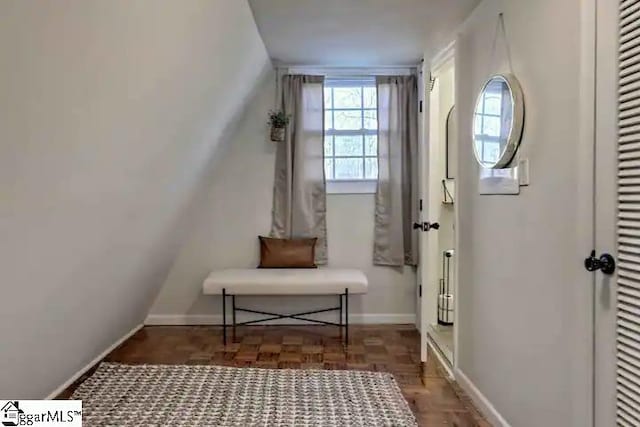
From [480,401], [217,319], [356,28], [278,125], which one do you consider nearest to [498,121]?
[356,28]

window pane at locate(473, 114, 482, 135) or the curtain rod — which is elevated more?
the curtain rod

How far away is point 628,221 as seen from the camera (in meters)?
1.56

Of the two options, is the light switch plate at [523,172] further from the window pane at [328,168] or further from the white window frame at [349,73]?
the window pane at [328,168]

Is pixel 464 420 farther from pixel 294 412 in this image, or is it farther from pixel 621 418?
pixel 621 418

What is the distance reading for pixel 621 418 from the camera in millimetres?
1570

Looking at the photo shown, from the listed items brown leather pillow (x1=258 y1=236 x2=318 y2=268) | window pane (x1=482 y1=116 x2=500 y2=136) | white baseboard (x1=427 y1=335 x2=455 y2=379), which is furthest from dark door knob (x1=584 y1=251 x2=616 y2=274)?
brown leather pillow (x1=258 y1=236 x2=318 y2=268)

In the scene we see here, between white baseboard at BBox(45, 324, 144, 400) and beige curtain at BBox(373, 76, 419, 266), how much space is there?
214cm

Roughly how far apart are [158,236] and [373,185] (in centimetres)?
195

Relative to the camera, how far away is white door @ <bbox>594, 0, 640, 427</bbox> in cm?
152

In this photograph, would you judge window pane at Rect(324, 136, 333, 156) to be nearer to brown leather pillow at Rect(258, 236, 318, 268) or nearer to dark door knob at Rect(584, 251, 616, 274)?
brown leather pillow at Rect(258, 236, 318, 268)

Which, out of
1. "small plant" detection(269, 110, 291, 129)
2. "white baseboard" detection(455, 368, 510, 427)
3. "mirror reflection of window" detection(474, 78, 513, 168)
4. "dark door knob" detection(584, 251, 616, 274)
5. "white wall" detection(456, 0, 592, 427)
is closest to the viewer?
"dark door knob" detection(584, 251, 616, 274)

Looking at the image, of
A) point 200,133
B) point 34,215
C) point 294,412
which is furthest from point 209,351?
point 34,215

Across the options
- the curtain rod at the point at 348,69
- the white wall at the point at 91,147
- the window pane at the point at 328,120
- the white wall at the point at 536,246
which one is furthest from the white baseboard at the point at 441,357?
the curtain rod at the point at 348,69

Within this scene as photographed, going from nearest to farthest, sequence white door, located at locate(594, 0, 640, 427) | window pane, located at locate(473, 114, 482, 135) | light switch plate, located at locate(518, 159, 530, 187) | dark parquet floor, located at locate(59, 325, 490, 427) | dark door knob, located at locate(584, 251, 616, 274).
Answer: white door, located at locate(594, 0, 640, 427) → dark door knob, located at locate(584, 251, 616, 274) → light switch plate, located at locate(518, 159, 530, 187) → window pane, located at locate(473, 114, 482, 135) → dark parquet floor, located at locate(59, 325, 490, 427)
